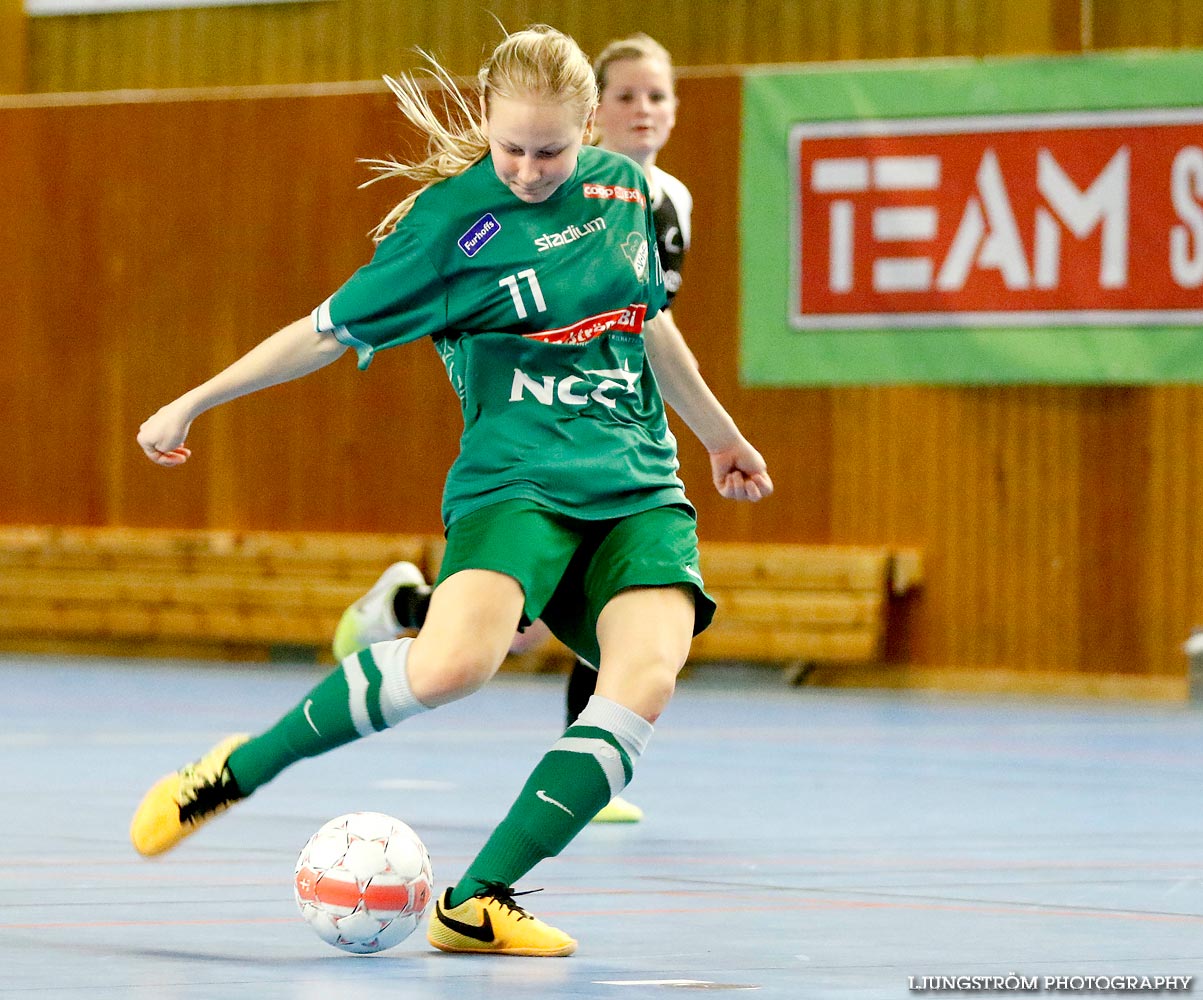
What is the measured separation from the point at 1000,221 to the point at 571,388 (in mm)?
6742

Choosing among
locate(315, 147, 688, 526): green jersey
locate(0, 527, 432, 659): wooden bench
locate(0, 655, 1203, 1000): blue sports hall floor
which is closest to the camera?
locate(0, 655, 1203, 1000): blue sports hall floor

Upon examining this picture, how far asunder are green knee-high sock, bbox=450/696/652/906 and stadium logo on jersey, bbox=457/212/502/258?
82 cm

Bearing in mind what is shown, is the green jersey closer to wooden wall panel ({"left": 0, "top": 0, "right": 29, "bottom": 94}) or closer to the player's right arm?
the player's right arm

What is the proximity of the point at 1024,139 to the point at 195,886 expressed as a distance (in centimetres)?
678

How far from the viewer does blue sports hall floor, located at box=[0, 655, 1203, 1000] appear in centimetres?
354

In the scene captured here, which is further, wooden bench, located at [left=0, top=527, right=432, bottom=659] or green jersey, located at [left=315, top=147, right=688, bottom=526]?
wooden bench, located at [left=0, top=527, right=432, bottom=659]

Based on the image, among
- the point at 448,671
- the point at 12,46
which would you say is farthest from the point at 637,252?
the point at 12,46

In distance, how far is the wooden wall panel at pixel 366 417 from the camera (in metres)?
10.3

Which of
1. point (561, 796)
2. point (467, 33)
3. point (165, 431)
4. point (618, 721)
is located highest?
point (467, 33)

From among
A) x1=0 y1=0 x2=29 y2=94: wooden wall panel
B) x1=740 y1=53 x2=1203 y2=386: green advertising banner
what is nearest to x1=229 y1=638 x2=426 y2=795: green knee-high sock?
x1=740 y1=53 x2=1203 y2=386: green advertising banner

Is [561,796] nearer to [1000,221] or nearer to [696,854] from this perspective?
[696,854]

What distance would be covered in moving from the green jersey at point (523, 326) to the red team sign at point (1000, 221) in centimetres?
655

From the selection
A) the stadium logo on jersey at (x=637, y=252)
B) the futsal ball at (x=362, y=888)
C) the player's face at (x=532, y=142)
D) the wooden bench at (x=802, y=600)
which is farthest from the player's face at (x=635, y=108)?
the wooden bench at (x=802, y=600)

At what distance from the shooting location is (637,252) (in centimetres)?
404
